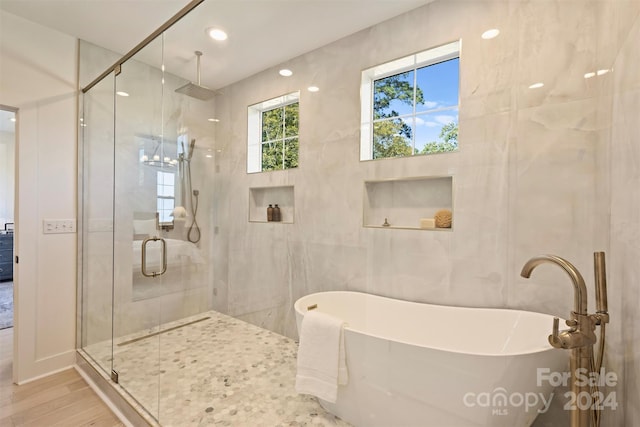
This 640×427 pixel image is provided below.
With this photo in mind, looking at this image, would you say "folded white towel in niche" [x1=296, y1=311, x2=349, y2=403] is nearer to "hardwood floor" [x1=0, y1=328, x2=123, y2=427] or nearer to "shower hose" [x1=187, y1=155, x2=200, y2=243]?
"hardwood floor" [x1=0, y1=328, x2=123, y2=427]

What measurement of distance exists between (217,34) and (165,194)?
4.44 ft

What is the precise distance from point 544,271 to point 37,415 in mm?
3207

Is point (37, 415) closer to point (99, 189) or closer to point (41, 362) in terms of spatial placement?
point (41, 362)

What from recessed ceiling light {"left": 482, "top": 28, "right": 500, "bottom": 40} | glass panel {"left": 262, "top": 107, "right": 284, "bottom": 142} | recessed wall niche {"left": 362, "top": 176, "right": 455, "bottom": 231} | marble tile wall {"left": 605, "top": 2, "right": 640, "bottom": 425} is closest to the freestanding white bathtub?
marble tile wall {"left": 605, "top": 2, "right": 640, "bottom": 425}

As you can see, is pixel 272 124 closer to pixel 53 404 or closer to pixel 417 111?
pixel 417 111

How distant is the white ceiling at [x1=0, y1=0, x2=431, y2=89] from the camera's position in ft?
6.61

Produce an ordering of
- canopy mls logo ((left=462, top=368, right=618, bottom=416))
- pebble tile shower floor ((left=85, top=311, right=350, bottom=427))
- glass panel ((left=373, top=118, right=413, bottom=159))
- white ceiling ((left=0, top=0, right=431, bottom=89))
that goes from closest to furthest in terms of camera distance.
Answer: canopy mls logo ((left=462, top=368, right=618, bottom=416)) < pebble tile shower floor ((left=85, top=311, right=350, bottom=427)) < white ceiling ((left=0, top=0, right=431, bottom=89)) < glass panel ((left=373, top=118, right=413, bottom=159))

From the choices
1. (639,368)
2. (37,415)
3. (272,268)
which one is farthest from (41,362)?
(639,368)

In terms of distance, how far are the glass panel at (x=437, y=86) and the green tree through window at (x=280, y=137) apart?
109 cm

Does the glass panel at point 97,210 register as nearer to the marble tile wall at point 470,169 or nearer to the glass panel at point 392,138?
the marble tile wall at point 470,169

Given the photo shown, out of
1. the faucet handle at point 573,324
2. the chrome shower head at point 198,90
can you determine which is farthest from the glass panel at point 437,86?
the chrome shower head at point 198,90

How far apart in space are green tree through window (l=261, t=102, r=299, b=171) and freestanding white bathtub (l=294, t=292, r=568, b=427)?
4.92 feet

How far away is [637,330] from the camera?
0.84 m

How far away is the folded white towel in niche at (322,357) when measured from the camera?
1.54 metres
